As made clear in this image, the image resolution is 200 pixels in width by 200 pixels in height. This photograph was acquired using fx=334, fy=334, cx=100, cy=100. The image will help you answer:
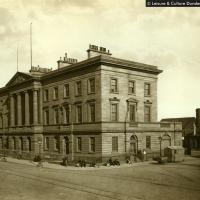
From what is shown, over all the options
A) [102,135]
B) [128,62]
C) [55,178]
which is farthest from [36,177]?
[128,62]

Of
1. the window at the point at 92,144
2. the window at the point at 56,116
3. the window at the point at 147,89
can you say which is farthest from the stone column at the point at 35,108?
the window at the point at 147,89

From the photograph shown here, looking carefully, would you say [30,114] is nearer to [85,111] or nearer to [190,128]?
[85,111]

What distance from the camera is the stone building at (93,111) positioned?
38250 millimetres

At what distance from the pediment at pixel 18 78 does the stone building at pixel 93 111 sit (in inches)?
4.5

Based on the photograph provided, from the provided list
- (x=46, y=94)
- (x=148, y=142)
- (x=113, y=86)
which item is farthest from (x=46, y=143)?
(x=148, y=142)

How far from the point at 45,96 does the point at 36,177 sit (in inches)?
804

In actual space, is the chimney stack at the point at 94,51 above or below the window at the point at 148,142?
above

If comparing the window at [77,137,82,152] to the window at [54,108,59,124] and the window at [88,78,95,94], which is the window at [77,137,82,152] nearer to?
the window at [54,108,59,124]

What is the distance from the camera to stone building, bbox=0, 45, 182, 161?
3825 centimetres

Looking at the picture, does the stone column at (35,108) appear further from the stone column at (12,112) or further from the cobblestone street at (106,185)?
the cobblestone street at (106,185)

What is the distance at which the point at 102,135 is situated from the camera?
37188 millimetres

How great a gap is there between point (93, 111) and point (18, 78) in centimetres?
1768

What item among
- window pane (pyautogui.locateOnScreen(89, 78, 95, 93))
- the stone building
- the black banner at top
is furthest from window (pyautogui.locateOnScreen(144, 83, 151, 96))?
the black banner at top

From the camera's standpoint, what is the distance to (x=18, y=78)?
169ft
